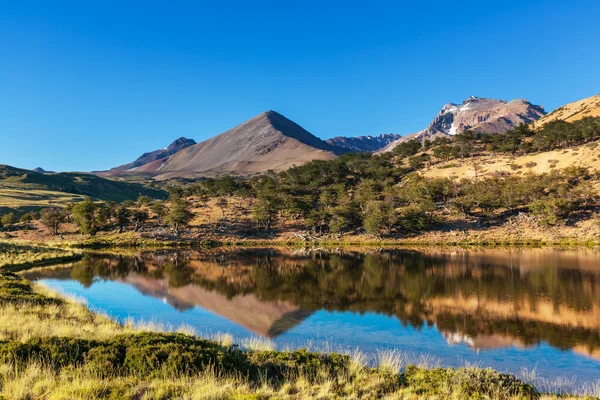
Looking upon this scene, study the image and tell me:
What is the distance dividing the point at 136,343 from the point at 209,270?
113 feet

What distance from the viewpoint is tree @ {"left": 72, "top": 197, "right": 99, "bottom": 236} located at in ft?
278

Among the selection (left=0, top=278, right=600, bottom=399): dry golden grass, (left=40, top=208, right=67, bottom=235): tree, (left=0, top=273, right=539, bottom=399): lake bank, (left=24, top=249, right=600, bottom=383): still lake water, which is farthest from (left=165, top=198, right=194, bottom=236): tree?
(left=0, top=278, right=600, bottom=399): dry golden grass

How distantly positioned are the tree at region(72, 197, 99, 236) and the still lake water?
33702 mm

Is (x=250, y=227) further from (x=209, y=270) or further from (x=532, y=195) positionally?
(x=532, y=195)

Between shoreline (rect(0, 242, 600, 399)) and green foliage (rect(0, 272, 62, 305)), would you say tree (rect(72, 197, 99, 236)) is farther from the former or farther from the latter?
shoreline (rect(0, 242, 600, 399))

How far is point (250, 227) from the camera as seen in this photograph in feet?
302

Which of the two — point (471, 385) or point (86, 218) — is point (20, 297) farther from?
point (86, 218)

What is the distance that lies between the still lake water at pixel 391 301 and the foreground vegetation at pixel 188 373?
17.8 ft

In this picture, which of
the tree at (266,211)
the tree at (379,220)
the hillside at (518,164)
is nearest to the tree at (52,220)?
the tree at (266,211)

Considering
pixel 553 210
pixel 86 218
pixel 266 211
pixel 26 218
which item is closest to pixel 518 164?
pixel 553 210

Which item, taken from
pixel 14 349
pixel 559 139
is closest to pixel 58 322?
pixel 14 349

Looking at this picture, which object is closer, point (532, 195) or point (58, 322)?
point (58, 322)

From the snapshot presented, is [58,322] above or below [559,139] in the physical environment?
below

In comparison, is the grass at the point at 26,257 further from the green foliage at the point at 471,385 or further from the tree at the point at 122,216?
the green foliage at the point at 471,385
